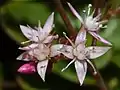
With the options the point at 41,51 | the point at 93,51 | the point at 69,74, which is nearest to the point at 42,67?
the point at 41,51

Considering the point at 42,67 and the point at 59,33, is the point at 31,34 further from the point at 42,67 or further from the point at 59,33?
the point at 59,33

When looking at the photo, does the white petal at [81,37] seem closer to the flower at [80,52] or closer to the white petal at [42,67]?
the flower at [80,52]

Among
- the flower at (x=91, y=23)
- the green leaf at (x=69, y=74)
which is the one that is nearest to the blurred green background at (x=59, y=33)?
the green leaf at (x=69, y=74)

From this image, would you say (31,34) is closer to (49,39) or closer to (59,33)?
(49,39)

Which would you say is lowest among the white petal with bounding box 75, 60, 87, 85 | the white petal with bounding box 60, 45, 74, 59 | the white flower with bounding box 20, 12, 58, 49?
the white petal with bounding box 75, 60, 87, 85

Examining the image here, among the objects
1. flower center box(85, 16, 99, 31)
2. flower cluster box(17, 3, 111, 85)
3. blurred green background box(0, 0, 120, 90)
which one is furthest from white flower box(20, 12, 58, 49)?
blurred green background box(0, 0, 120, 90)

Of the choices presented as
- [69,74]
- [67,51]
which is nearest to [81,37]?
[67,51]

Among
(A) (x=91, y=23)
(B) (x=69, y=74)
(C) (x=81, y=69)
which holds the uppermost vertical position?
(A) (x=91, y=23)

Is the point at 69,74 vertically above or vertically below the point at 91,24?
below

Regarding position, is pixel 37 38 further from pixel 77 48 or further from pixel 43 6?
pixel 43 6

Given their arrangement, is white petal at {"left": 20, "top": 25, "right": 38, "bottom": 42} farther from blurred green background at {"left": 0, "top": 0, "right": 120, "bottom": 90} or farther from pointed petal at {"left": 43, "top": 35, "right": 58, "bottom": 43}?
→ blurred green background at {"left": 0, "top": 0, "right": 120, "bottom": 90}

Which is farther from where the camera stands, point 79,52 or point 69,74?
point 69,74
